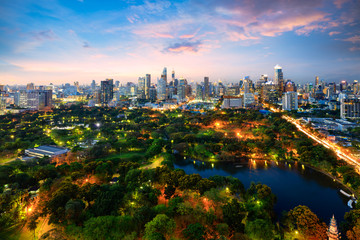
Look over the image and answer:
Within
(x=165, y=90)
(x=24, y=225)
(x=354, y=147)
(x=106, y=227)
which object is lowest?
(x=24, y=225)

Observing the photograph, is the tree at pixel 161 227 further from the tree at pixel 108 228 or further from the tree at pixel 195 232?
the tree at pixel 108 228

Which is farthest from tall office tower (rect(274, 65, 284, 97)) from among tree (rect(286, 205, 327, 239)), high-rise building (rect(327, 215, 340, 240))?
high-rise building (rect(327, 215, 340, 240))

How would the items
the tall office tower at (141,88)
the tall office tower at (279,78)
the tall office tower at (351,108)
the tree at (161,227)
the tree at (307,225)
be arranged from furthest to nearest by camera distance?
the tall office tower at (141,88) → the tall office tower at (279,78) → the tall office tower at (351,108) → the tree at (307,225) → the tree at (161,227)

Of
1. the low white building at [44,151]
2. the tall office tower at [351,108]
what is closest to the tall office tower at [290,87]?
the tall office tower at [351,108]

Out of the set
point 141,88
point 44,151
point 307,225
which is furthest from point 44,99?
point 307,225

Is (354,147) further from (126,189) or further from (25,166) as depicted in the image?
(25,166)

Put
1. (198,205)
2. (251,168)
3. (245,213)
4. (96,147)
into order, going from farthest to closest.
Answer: (96,147) < (251,168) < (245,213) < (198,205)

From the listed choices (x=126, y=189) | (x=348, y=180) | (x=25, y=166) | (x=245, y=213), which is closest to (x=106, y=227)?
(x=126, y=189)
